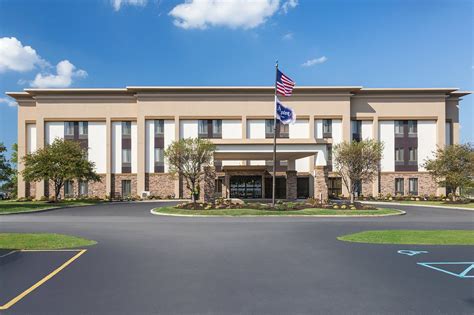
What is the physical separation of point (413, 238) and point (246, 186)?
29367 millimetres

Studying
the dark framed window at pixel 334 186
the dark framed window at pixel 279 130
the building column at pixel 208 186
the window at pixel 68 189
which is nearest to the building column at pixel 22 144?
the window at pixel 68 189

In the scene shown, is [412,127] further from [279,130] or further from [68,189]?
[68,189]

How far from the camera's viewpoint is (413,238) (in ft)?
40.8

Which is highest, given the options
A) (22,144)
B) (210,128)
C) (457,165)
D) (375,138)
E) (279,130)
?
(210,128)

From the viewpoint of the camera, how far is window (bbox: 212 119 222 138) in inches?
1638

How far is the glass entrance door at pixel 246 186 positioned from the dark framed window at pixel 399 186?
1754 cm

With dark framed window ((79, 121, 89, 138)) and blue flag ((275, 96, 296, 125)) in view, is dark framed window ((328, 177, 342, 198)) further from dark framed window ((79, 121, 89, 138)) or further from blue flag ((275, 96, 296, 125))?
dark framed window ((79, 121, 89, 138))

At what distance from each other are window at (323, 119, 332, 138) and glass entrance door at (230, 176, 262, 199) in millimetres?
10291

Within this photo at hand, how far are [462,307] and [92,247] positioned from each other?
33.4 ft

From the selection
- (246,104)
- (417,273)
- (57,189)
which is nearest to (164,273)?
(417,273)

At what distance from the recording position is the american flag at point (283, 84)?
77.8ft

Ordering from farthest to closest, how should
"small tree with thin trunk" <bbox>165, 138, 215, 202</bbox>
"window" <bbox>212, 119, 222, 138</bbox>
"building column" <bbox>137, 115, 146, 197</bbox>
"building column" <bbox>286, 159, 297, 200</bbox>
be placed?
"window" <bbox>212, 119, 222, 138</bbox> < "building column" <bbox>137, 115, 146, 197</bbox> < "building column" <bbox>286, 159, 297, 200</bbox> < "small tree with thin trunk" <bbox>165, 138, 215, 202</bbox>

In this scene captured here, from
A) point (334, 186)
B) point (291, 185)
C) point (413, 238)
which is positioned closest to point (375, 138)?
point (334, 186)

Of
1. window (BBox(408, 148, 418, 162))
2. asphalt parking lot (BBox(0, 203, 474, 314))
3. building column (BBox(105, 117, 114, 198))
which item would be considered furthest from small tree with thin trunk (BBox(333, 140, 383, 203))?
building column (BBox(105, 117, 114, 198))
